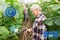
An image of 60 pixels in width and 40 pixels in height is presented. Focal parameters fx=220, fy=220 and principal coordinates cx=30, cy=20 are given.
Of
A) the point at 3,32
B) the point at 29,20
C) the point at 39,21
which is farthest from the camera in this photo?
the point at 29,20

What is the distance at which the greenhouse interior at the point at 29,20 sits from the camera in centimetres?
237

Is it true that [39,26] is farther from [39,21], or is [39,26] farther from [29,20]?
[29,20]

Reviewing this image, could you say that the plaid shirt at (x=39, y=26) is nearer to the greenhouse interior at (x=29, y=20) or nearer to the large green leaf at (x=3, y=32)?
the greenhouse interior at (x=29, y=20)

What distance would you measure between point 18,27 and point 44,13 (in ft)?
1.16

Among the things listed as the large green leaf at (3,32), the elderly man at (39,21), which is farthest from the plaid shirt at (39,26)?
the large green leaf at (3,32)

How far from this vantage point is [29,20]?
2678 mm

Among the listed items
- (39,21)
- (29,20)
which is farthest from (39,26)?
(29,20)

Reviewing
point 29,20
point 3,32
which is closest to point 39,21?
point 29,20

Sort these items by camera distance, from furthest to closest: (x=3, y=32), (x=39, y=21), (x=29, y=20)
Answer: (x=29, y=20) → (x=3, y=32) → (x=39, y=21)

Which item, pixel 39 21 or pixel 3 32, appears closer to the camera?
pixel 39 21

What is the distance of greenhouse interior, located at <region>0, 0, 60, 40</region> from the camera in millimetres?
2373

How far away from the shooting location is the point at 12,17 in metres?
2.58

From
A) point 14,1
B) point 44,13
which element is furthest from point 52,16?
point 14,1

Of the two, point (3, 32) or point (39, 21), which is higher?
point (39, 21)
